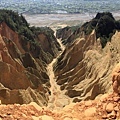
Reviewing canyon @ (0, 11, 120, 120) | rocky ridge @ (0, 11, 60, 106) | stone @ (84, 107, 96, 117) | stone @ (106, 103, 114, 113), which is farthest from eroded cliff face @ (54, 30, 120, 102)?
stone @ (106, 103, 114, 113)

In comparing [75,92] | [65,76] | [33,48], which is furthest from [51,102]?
[33,48]

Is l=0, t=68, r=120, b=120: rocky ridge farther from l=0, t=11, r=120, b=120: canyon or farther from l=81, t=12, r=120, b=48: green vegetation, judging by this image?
l=81, t=12, r=120, b=48: green vegetation

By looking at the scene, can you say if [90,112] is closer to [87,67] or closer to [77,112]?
[77,112]

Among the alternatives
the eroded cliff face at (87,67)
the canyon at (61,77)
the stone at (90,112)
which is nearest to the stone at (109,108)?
the canyon at (61,77)

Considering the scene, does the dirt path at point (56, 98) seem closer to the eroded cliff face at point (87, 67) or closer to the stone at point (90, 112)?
the eroded cliff face at point (87, 67)

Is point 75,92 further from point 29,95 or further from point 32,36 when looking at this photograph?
point 32,36

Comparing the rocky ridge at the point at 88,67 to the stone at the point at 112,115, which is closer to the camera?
the stone at the point at 112,115

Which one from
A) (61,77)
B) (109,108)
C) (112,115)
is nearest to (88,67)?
(61,77)
